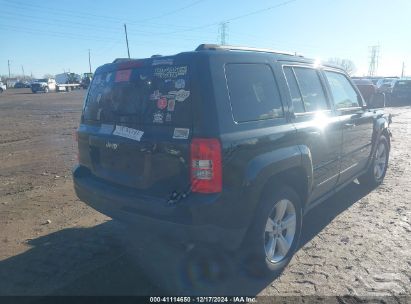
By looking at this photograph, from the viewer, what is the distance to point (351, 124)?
471 cm

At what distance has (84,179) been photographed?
3.74 metres

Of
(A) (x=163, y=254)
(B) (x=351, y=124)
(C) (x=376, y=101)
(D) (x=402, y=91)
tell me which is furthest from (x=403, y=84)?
(A) (x=163, y=254)

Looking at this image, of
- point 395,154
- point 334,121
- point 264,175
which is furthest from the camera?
point 395,154

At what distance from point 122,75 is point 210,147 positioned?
129 cm

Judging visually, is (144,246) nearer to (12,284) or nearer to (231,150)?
(12,284)

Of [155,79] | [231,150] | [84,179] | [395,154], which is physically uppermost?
[155,79]

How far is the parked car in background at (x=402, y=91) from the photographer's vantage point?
2584 cm

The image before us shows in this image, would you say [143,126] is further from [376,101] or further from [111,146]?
[376,101]

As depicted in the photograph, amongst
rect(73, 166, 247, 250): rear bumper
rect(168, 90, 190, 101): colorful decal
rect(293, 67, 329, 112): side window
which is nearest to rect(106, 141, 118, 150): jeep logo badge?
rect(73, 166, 247, 250): rear bumper

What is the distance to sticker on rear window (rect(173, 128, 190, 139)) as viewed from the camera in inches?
109

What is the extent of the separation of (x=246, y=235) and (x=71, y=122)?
13.6m

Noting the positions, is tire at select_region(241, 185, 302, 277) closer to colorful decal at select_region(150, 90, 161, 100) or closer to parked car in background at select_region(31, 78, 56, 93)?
colorful decal at select_region(150, 90, 161, 100)

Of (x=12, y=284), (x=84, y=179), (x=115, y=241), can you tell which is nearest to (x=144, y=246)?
(x=115, y=241)

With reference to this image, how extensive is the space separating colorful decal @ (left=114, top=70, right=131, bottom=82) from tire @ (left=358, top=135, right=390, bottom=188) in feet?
14.0
